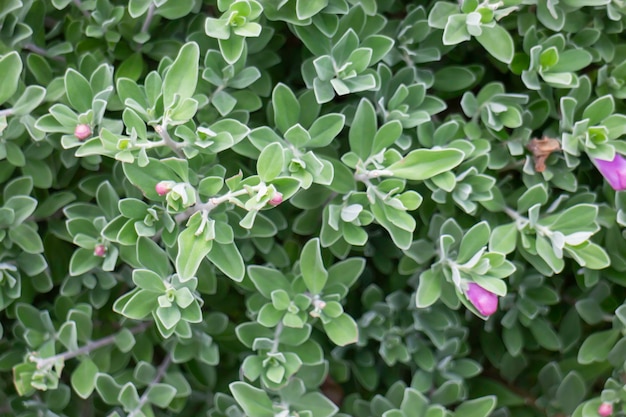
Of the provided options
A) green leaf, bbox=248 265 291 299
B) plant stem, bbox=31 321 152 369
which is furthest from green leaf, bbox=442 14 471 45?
plant stem, bbox=31 321 152 369

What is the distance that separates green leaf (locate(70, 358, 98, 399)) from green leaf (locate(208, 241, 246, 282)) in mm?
521

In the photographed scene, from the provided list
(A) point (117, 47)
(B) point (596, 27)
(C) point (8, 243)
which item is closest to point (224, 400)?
(C) point (8, 243)

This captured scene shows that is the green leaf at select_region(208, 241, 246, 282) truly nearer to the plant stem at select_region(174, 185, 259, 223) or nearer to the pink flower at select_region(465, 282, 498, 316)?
the plant stem at select_region(174, 185, 259, 223)

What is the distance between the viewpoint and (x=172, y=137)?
1.69 meters

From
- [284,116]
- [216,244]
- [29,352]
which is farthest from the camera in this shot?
[29,352]

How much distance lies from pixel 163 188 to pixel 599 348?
4.20 ft

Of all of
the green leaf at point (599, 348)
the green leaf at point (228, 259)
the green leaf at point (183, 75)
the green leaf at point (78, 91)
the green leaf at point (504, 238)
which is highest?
the green leaf at point (183, 75)

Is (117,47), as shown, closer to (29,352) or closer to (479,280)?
(29,352)

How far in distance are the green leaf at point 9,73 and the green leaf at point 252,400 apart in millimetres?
880

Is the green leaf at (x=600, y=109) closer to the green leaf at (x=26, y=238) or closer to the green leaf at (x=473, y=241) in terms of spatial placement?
the green leaf at (x=473, y=241)

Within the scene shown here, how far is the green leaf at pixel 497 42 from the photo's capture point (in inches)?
69.2

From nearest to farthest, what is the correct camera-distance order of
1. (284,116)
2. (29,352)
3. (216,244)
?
1. (216,244)
2. (284,116)
3. (29,352)

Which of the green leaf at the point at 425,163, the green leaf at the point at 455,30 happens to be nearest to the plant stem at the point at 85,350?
the green leaf at the point at 425,163

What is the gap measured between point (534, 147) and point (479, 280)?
1.48 feet
